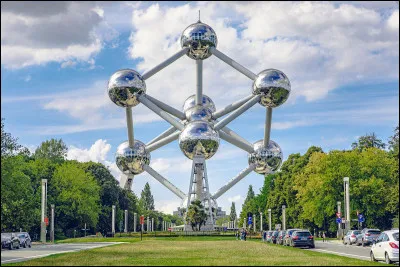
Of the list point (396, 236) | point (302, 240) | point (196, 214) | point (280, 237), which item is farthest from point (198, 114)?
point (396, 236)

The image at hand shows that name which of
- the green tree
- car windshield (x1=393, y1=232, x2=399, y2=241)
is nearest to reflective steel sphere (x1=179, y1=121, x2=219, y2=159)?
the green tree

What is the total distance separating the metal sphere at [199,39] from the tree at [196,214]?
15.5 meters

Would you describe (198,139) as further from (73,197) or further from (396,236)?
(396,236)

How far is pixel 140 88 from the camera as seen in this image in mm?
57188

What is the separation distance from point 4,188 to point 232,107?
25623mm

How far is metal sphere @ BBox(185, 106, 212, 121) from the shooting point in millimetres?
61375

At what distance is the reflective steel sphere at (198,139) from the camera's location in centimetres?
5776

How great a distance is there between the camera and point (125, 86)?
184 ft

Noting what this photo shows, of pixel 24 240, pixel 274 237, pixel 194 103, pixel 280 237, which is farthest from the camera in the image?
pixel 194 103

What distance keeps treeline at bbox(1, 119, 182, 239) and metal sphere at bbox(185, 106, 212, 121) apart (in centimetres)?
1499

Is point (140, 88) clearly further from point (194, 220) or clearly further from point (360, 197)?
point (360, 197)

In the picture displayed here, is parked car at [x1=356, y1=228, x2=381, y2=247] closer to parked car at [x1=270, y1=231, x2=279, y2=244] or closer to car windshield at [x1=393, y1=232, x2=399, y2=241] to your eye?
parked car at [x1=270, y1=231, x2=279, y2=244]

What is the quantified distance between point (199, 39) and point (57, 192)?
3220 centimetres

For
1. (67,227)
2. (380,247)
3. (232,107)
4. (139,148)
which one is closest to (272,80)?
(232,107)
